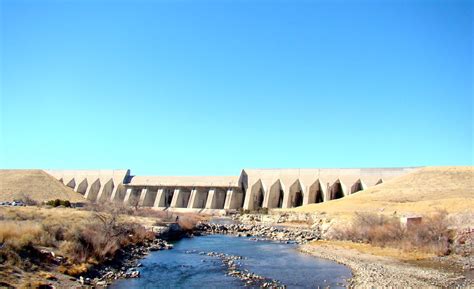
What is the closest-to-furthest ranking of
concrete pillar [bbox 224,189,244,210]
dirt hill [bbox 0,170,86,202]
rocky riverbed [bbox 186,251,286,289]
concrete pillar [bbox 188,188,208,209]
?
1. rocky riverbed [bbox 186,251,286,289]
2. concrete pillar [bbox 224,189,244,210]
3. dirt hill [bbox 0,170,86,202]
4. concrete pillar [bbox 188,188,208,209]

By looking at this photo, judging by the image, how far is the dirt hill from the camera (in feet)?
209

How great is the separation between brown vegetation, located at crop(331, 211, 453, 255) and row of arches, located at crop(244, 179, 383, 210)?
26.2 metres

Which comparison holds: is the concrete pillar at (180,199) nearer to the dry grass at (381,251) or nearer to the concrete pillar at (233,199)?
the concrete pillar at (233,199)

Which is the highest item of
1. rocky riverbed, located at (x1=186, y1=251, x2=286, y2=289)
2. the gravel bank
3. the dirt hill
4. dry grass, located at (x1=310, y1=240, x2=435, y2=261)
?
the dirt hill

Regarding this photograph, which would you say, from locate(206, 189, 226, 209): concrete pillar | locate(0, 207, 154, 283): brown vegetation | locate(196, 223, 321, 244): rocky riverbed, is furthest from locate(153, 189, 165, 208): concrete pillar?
locate(0, 207, 154, 283): brown vegetation

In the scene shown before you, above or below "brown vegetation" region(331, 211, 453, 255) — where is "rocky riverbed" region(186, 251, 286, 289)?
below

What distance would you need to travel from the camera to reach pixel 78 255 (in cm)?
1770

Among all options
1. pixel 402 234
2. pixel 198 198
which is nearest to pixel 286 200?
pixel 198 198

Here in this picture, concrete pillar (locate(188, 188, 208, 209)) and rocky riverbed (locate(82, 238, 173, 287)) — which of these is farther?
concrete pillar (locate(188, 188, 208, 209))

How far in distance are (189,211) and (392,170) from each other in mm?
28642

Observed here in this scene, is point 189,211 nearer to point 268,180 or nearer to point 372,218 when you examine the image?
point 268,180

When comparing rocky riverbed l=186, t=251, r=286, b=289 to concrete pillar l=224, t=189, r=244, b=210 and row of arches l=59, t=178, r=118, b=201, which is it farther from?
row of arches l=59, t=178, r=118, b=201

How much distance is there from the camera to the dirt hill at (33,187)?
6367cm

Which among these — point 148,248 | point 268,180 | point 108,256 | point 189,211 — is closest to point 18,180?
point 189,211
